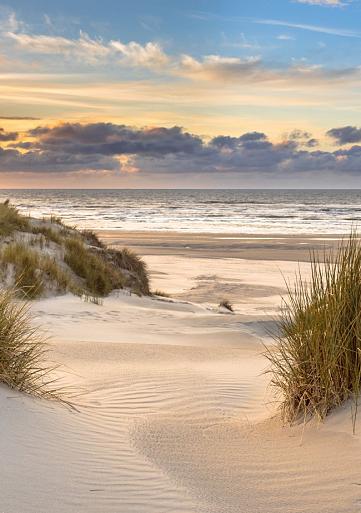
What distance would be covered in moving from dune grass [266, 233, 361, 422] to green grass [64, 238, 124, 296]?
886 cm

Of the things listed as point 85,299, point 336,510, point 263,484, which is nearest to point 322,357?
point 263,484

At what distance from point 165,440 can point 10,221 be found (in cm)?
1138

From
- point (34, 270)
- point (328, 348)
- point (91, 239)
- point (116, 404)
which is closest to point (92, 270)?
point (34, 270)

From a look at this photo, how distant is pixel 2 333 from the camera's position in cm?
499

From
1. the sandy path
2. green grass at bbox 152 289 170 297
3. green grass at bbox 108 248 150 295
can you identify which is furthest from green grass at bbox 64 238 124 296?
the sandy path

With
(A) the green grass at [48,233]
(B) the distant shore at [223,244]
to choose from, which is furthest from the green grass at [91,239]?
(B) the distant shore at [223,244]

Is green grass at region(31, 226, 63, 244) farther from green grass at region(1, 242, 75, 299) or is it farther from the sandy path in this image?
the sandy path

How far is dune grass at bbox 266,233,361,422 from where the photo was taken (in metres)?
4.45

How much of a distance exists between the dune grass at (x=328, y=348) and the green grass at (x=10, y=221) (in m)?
10.5

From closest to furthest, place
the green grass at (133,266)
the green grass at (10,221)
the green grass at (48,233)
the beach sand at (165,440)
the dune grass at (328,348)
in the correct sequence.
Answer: the beach sand at (165,440)
the dune grass at (328,348)
the green grass at (10,221)
the green grass at (48,233)
the green grass at (133,266)

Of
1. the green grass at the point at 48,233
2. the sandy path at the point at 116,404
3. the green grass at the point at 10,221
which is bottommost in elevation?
the sandy path at the point at 116,404

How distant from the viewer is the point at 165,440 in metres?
4.56

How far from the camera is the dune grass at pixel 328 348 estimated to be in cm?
445

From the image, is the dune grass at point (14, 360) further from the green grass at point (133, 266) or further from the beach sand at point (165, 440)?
the green grass at point (133, 266)
